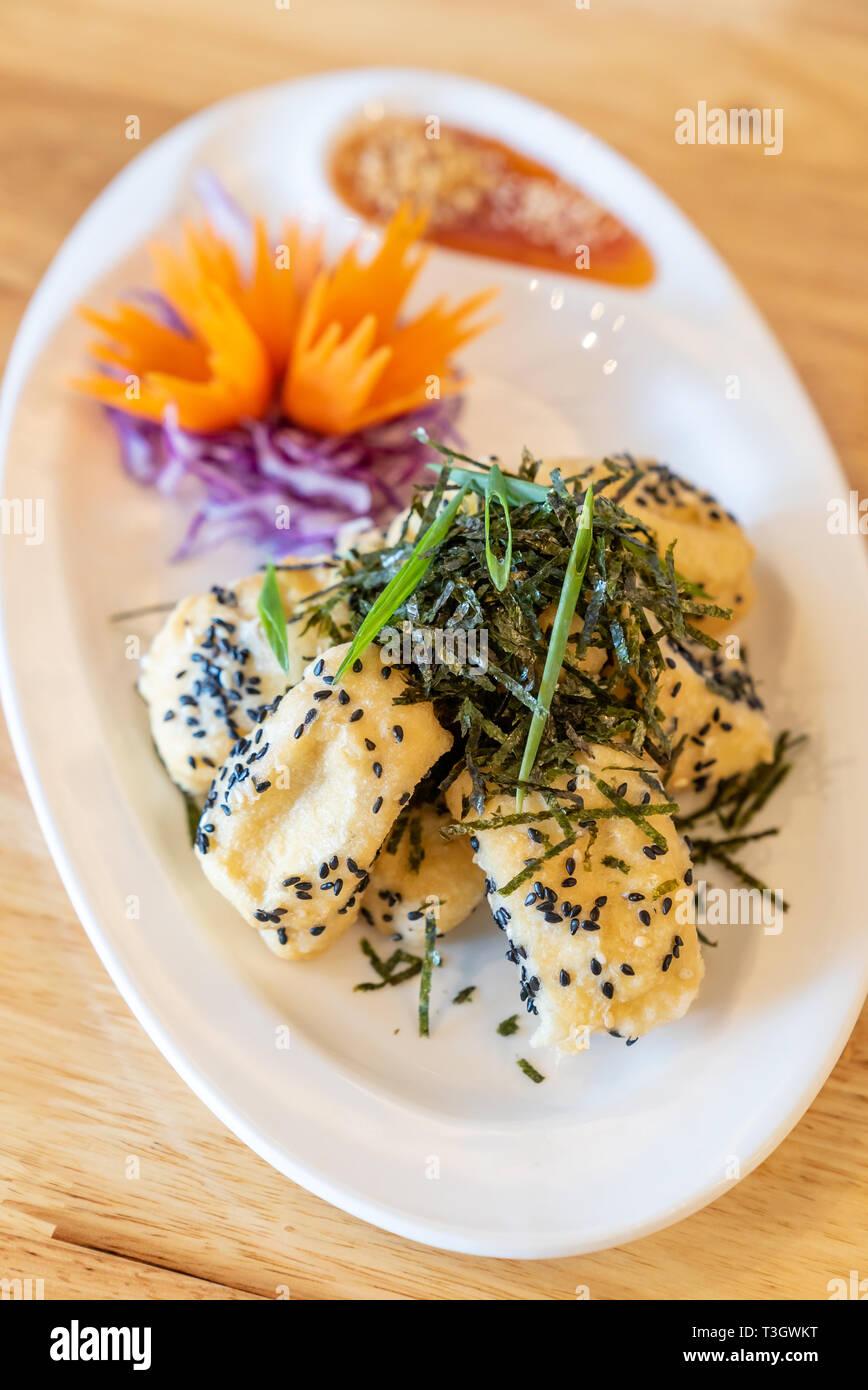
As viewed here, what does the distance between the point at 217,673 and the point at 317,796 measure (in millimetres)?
424

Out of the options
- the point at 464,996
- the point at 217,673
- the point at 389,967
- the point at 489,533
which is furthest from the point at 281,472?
the point at 464,996

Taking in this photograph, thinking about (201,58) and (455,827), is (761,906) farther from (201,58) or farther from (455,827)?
(201,58)

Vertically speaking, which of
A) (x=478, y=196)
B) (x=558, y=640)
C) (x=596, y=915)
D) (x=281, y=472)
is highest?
(x=478, y=196)

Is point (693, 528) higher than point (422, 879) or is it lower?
higher

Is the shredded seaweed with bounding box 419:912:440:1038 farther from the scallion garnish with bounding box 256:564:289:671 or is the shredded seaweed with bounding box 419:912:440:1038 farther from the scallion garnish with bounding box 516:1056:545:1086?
the scallion garnish with bounding box 256:564:289:671

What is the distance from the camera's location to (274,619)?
6.88 feet

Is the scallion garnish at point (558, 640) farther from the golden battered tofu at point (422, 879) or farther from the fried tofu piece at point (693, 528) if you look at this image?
the fried tofu piece at point (693, 528)

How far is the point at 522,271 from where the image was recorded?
122 inches

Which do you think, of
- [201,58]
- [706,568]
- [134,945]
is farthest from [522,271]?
[134,945]

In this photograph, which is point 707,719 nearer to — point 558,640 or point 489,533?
point 558,640

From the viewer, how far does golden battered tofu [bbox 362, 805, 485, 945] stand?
214 centimetres

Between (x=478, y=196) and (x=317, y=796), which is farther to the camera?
(x=478, y=196)

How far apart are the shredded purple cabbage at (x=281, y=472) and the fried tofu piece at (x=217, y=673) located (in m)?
0.44

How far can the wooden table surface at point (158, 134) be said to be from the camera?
2021 mm
